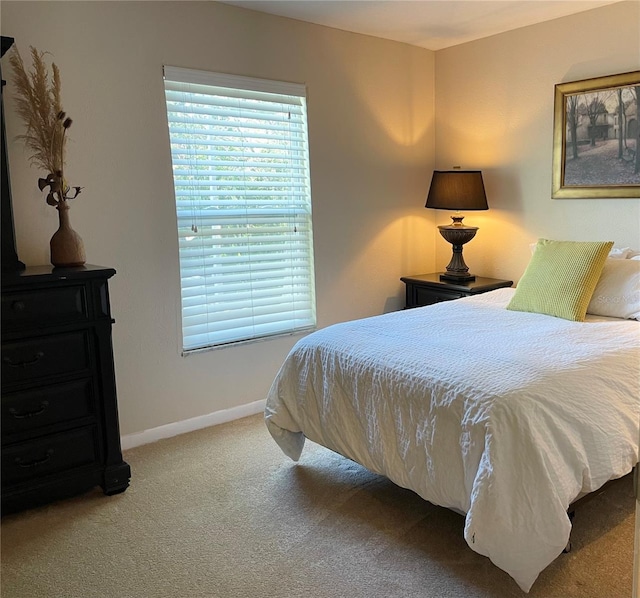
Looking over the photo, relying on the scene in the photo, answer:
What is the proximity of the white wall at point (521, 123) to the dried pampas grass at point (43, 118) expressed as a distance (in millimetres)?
2720

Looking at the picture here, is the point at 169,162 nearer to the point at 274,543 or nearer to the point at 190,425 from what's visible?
the point at 190,425

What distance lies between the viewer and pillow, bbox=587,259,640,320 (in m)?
2.87

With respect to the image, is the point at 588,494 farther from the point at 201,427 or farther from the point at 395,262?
the point at 395,262

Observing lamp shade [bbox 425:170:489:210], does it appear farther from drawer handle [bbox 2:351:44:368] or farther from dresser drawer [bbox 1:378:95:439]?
drawer handle [bbox 2:351:44:368]

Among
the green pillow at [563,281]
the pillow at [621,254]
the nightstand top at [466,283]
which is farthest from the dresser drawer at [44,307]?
the pillow at [621,254]

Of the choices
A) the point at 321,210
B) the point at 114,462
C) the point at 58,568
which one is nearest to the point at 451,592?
the point at 58,568

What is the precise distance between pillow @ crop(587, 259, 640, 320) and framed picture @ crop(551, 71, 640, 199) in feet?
1.96

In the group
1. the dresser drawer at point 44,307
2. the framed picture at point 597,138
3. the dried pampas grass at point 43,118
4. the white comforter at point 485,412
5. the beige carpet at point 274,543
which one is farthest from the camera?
the framed picture at point 597,138

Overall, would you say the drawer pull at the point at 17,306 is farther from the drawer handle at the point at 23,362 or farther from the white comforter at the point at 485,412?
Result: the white comforter at the point at 485,412

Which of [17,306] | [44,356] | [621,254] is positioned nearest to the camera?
[17,306]

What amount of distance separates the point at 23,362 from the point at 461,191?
282 centimetres

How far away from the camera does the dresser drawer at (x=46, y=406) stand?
2.38 m

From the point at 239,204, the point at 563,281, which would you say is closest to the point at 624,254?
the point at 563,281

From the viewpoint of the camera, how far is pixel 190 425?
11.1 ft
